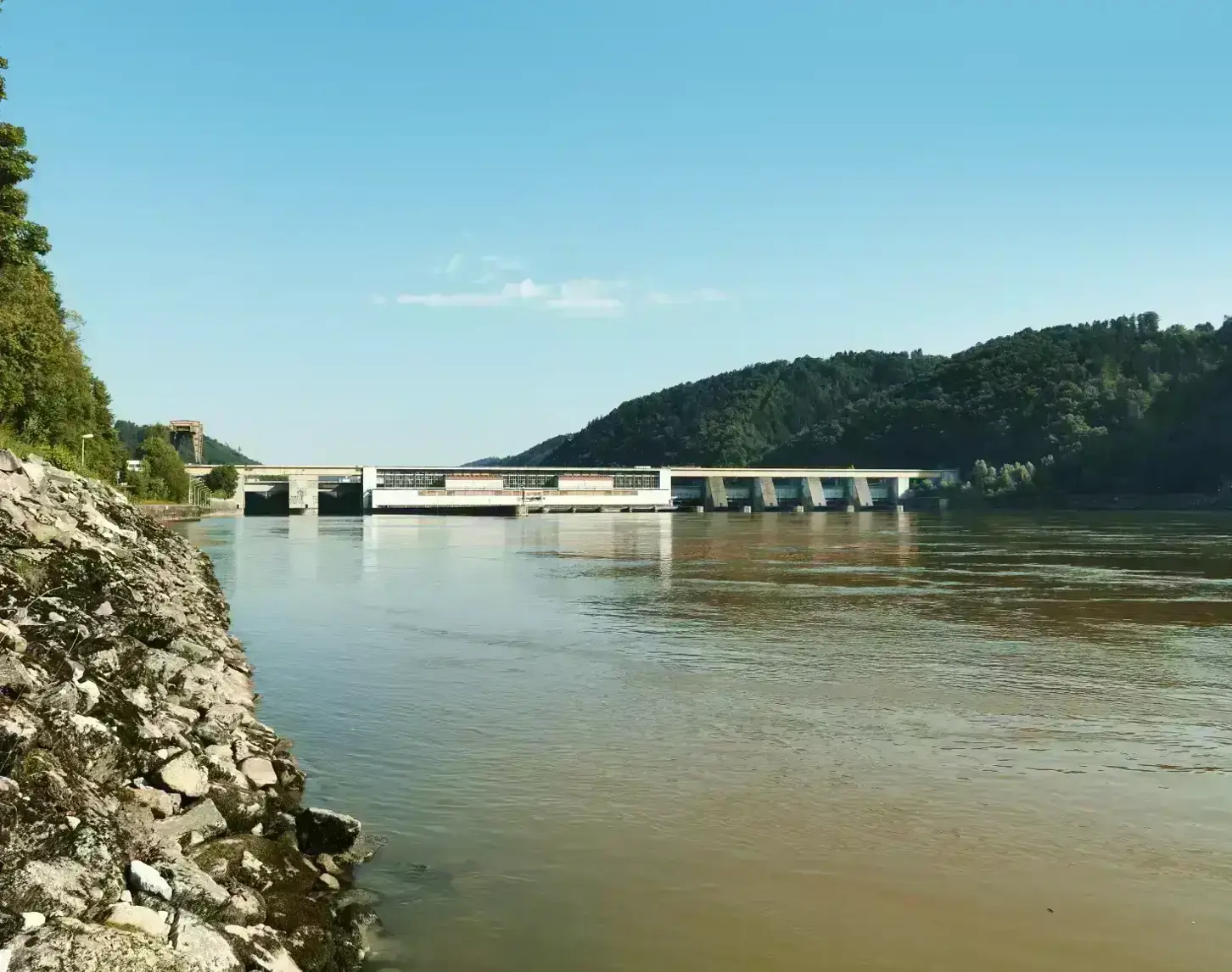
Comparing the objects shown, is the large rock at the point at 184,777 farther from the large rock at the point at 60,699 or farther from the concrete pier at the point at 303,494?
the concrete pier at the point at 303,494

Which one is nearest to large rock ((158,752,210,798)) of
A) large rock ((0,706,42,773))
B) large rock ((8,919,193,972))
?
large rock ((0,706,42,773))

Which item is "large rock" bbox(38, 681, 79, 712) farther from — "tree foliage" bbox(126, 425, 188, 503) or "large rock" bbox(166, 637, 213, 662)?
"tree foliage" bbox(126, 425, 188, 503)

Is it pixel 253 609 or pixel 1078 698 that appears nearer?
pixel 1078 698

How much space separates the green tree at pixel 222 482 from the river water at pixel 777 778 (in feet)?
484

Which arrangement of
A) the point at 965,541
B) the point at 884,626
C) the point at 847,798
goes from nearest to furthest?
the point at 847,798, the point at 884,626, the point at 965,541

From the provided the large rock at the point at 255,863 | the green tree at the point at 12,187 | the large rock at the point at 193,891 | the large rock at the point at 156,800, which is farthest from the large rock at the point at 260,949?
the green tree at the point at 12,187

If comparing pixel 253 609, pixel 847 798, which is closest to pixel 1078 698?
pixel 847 798

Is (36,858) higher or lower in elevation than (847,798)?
higher

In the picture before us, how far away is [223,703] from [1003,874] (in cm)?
886

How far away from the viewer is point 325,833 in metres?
9.50

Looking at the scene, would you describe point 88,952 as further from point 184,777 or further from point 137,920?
point 184,777

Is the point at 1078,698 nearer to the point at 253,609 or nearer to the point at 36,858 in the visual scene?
the point at 36,858

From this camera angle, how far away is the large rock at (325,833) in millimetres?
9461

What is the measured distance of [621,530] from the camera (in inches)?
4230
